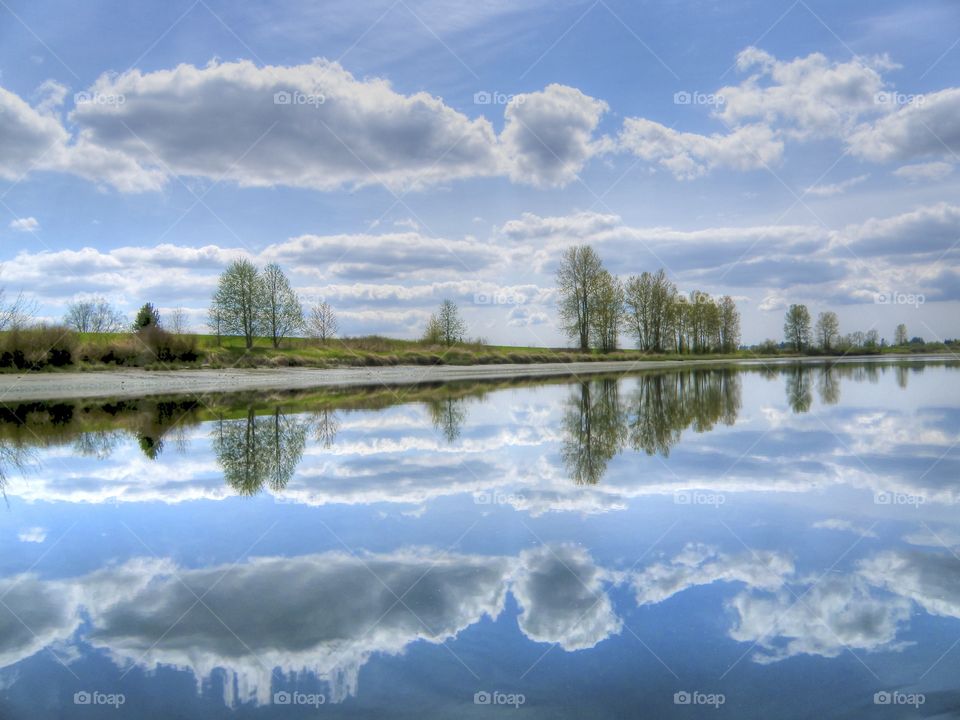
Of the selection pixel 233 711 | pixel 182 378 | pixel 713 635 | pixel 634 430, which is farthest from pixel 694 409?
pixel 182 378

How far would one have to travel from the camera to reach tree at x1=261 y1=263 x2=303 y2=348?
62.2m

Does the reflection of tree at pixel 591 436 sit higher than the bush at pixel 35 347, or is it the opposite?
the bush at pixel 35 347

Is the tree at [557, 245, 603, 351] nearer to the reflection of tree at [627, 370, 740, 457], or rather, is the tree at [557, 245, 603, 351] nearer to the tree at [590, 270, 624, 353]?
the tree at [590, 270, 624, 353]

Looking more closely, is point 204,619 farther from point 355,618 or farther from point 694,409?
point 694,409

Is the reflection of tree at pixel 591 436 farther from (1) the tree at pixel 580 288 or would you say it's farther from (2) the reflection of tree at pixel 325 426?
(1) the tree at pixel 580 288

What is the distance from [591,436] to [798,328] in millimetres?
104295

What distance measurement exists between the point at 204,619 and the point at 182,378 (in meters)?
34.2

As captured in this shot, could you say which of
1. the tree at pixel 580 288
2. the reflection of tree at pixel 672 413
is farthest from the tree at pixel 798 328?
the reflection of tree at pixel 672 413

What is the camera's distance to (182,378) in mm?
35344

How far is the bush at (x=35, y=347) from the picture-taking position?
112 feet

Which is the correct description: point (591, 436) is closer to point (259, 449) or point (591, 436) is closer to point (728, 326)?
point (259, 449)

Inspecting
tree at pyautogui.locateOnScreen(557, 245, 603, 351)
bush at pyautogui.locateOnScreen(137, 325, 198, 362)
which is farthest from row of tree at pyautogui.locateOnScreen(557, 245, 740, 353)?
bush at pyautogui.locateOnScreen(137, 325, 198, 362)

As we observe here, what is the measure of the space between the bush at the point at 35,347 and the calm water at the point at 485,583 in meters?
29.0

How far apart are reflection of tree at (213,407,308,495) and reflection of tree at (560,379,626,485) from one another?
13.1ft
